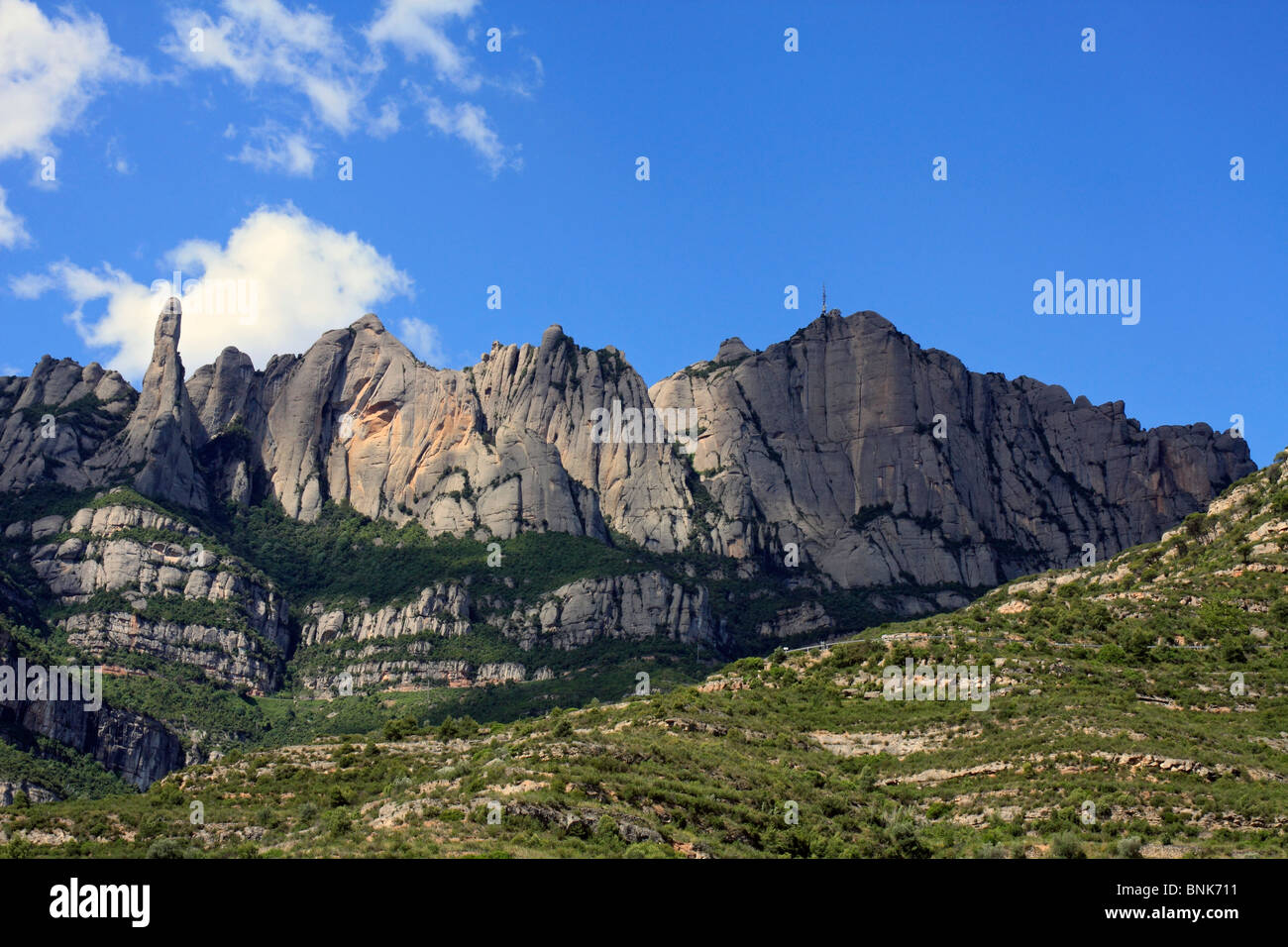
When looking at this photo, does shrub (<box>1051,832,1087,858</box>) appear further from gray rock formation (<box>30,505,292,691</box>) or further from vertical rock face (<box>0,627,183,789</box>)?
gray rock formation (<box>30,505,292,691</box>)

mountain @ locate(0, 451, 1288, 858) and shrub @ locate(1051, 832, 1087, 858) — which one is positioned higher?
mountain @ locate(0, 451, 1288, 858)

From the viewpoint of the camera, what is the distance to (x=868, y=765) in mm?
76500

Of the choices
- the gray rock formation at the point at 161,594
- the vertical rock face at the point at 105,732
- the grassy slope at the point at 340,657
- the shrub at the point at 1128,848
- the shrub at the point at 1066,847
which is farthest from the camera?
the gray rock formation at the point at 161,594

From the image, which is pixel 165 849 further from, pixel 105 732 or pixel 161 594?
pixel 161 594

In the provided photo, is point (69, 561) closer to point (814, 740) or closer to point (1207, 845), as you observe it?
point (814, 740)

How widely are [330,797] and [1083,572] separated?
83102 mm

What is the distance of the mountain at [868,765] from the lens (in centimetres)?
5691

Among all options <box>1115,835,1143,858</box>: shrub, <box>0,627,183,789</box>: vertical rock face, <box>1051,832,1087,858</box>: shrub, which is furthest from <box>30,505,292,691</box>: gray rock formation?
<box>1115,835,1143,858</box>: shrub

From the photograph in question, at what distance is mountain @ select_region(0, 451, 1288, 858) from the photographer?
56906mm

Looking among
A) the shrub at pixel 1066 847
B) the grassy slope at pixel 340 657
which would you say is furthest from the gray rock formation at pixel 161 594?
the shrub at pixel 1066 847

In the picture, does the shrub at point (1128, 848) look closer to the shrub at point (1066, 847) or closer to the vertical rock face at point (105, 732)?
the shrub at point (1066, 847)
